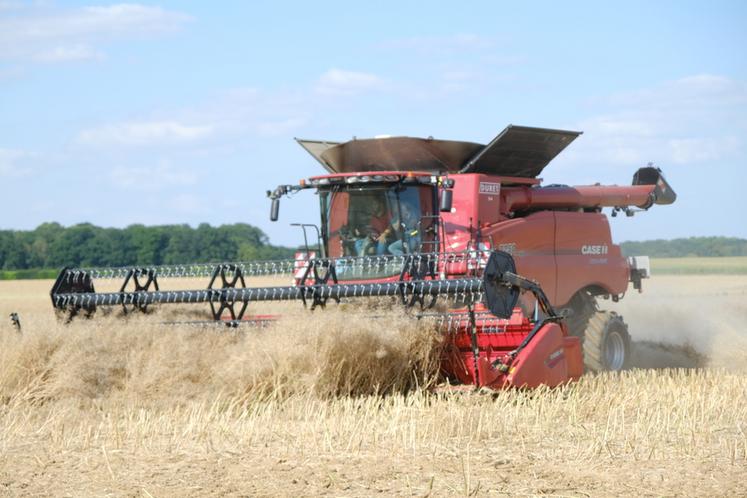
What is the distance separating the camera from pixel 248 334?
7.20 meters

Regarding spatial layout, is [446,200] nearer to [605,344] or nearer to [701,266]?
[605,344]

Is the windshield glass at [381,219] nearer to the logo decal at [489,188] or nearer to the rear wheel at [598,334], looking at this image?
the logo decal at [489,188]

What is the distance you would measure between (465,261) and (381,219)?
0.94 m

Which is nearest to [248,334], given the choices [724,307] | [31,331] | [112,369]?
[112,369]

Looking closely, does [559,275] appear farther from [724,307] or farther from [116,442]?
[724,307]

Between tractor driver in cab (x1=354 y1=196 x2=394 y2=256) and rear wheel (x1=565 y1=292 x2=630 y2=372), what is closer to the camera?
tractor driver in cab (x1=354 y1=196 x2=394 y2=256)

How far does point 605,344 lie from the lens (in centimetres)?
949

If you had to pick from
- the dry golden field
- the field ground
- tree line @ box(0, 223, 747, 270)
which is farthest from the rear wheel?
the field ground

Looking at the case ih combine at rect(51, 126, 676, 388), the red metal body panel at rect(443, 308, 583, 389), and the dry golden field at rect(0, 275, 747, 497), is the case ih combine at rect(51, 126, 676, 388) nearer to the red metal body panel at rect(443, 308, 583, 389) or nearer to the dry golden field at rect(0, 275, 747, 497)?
the red metal body panel at rect(443, 308, 583, 389)

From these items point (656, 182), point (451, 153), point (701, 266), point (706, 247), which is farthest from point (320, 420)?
point (706, 247)

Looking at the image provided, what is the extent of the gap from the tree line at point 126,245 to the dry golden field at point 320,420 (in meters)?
21.8

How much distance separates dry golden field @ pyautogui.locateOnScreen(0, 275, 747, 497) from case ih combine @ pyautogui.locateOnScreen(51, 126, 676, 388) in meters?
0.33

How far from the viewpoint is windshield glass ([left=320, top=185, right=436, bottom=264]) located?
338 inches

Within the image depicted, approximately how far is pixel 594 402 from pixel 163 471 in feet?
10.1
